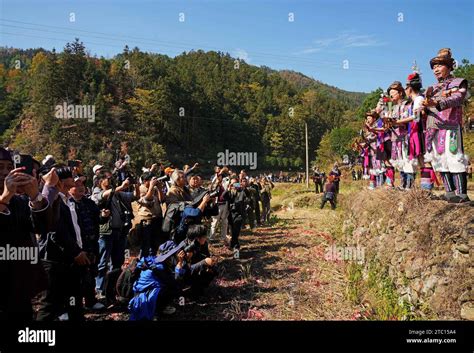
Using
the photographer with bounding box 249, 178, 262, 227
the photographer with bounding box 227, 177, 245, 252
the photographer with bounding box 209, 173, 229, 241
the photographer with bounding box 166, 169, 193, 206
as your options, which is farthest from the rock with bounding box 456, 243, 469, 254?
the photographer with bounding box 249, 178, 262, 227

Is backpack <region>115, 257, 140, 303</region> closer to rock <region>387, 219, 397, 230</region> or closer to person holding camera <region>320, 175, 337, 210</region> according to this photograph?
rock <region>387, 219, 397, 230</region>

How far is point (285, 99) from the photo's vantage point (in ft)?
285

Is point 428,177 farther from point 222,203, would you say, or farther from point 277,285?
A: point 222,203

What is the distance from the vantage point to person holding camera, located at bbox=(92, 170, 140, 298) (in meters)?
4.80

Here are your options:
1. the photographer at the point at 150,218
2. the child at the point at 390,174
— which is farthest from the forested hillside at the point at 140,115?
the photographer at the point at 150,218

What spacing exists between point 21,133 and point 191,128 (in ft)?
86.9

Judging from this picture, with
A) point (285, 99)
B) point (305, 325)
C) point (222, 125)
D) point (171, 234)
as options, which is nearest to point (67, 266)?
point (171, 234)

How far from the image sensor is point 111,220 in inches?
190

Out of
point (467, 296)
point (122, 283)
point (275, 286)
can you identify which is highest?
point (467, 296)

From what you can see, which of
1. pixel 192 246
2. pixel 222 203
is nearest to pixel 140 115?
pixel 222 203

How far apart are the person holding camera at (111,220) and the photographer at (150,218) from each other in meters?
0.31

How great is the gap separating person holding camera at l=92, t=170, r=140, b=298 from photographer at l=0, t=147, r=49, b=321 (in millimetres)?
2122

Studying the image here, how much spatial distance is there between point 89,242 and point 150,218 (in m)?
1.63

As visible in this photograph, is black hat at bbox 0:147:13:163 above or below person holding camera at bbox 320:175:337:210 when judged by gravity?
above
